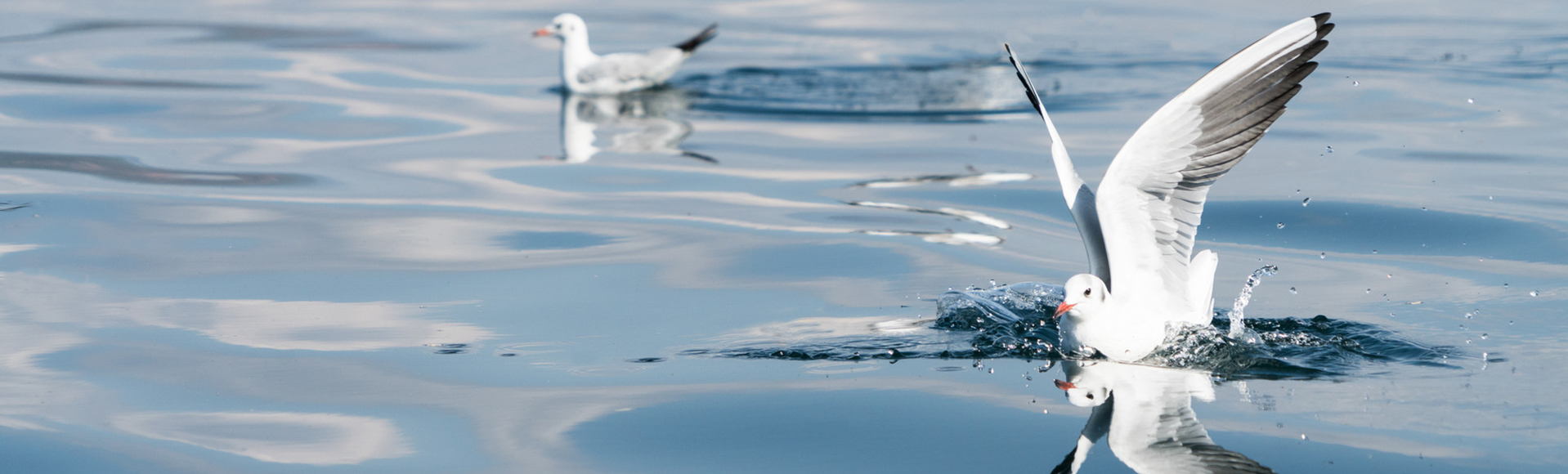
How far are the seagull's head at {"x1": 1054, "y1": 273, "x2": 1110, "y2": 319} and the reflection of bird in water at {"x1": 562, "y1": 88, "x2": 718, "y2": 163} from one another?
5.50 m

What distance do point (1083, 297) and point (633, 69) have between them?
10.0m

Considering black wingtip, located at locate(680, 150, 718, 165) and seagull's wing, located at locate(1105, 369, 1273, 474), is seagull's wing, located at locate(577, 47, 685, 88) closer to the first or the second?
black wingtip, located at locate(680, 150, 718, 165)

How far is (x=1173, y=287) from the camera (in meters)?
6.29

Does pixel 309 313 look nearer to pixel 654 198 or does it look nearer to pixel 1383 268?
pixel 654 198

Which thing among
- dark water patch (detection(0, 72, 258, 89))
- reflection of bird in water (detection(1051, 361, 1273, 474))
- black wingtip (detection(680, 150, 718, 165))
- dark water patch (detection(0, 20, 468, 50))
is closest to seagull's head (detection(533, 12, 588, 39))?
dark water patch (detection(0, 72, 258, 89))

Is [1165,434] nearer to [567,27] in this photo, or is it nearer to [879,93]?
[879,93]

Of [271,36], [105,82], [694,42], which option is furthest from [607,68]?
[271,36]

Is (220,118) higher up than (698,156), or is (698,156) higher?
(220,118)

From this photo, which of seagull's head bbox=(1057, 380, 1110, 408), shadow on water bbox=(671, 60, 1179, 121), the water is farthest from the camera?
shadow on water bbox=(671, 60, 1179, 121)

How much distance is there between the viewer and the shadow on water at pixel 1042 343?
19.4 ft

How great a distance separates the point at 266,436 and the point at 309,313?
1.81 m

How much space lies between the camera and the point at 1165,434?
488cm

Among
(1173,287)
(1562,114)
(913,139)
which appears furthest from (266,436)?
(1562,114)

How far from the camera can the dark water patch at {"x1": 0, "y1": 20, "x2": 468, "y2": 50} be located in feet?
62.0
